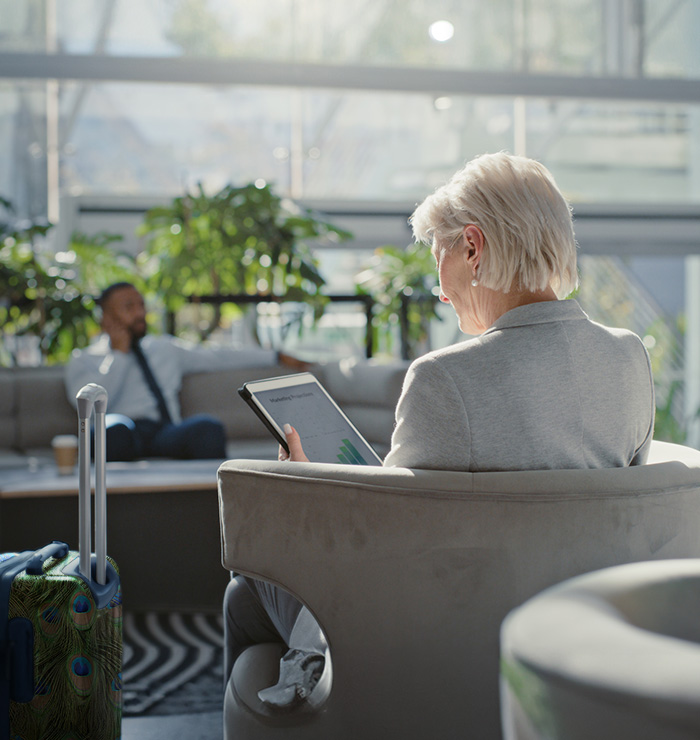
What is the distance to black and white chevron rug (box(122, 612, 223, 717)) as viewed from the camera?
2.04 m

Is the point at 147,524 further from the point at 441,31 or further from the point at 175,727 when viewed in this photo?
the point at 441,31

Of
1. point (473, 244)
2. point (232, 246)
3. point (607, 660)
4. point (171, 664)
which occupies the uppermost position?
point (232, 246)

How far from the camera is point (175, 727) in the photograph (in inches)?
74.5

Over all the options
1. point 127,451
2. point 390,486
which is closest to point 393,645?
point 390,486

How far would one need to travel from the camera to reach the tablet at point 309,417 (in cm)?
152

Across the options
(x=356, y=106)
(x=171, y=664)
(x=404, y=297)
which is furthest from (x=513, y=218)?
(x=356, y=106)

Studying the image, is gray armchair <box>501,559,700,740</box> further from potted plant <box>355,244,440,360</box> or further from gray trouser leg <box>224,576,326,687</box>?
potted plant <box>355,244,440,360</box>

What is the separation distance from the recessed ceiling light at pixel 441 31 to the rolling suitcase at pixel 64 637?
14.7 ft

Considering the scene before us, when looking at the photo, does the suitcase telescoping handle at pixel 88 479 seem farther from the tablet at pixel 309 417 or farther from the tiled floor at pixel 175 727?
the tiled floor at pixel 175 727

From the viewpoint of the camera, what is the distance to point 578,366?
1.23m

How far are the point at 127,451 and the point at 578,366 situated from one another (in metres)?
2.63

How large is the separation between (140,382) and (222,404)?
47 cm

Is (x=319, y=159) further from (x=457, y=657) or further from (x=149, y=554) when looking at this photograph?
(x=457, y=657)

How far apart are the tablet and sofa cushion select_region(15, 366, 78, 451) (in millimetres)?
2550
